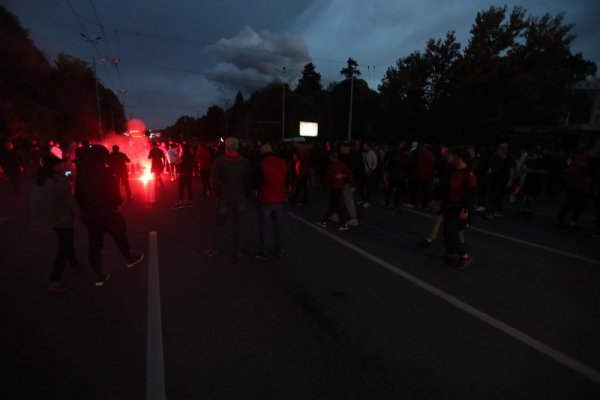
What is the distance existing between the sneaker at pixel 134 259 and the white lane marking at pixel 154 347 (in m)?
0.40

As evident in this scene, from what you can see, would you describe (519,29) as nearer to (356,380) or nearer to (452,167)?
(452,167)

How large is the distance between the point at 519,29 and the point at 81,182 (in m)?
34.0

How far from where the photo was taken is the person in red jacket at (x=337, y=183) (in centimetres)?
708

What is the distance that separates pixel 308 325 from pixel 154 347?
1516 mm

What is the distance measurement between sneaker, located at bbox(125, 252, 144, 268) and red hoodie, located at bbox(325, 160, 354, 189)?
157 inches

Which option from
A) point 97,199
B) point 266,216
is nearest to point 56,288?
point 97,199

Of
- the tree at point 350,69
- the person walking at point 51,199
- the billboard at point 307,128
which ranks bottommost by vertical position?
the person walking at point 51,199

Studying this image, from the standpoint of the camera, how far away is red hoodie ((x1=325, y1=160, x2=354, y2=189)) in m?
7.06

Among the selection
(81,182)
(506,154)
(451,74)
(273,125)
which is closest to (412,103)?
(451,74)

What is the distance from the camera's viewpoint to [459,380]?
8.79 feet

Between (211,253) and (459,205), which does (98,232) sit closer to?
(211,253)

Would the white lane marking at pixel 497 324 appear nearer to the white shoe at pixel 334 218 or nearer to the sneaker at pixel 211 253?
the white shoe at pixel 334 218

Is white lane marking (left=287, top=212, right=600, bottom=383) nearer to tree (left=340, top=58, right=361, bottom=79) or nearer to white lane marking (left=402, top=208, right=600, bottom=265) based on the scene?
white lane marking (left=402, top=208, right=600, bottom=265)

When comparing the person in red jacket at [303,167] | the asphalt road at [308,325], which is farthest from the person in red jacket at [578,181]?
the person in red jacket at [303,167]
